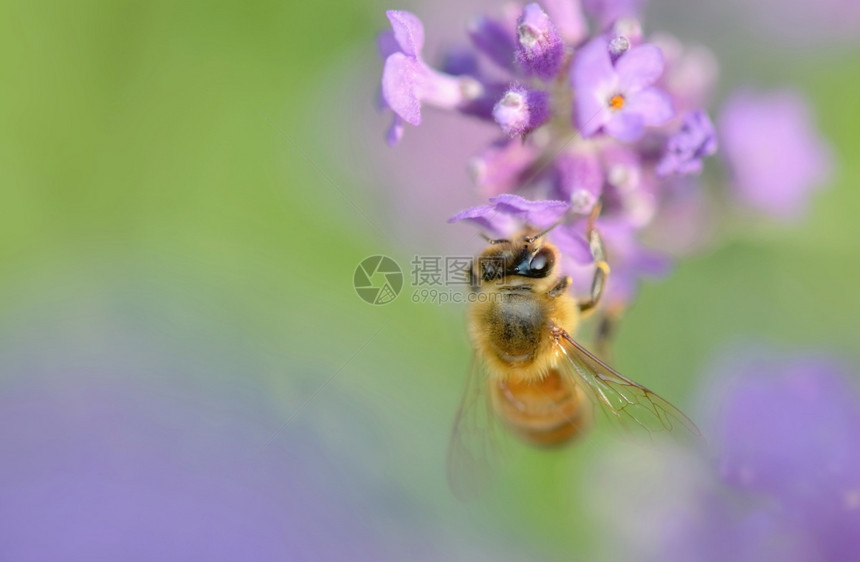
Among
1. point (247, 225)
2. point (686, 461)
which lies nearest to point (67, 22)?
point (247, 225)

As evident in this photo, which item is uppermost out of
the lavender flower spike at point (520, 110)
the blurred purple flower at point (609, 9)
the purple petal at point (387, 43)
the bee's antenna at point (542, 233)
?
the blurred purple flower at point (609, 9)

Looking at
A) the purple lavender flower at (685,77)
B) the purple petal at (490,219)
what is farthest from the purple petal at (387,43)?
the purple lavender flower at (685,77)

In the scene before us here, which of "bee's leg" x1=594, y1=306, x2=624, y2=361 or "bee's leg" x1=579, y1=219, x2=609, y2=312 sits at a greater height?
"bee's leg" x1=594, y1=306, x2=624, y2=361

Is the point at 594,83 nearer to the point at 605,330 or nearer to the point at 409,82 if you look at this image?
the point at 409,82

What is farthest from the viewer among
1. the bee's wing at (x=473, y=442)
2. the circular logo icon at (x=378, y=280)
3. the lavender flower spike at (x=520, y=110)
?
the circular logo icon at (x=378, y=280)

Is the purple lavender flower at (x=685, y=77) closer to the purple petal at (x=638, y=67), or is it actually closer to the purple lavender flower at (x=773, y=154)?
the purple lavender flower at (x=773, y=154)

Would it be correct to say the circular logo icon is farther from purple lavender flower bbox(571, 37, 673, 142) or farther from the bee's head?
purple lavender flower bbox(571, 37, 673, 142)

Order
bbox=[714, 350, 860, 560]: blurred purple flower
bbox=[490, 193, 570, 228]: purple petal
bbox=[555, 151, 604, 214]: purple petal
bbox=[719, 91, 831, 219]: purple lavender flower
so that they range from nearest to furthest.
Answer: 1. bbox=[490, 193, 570, 228]: purple petal
2. bbox=[555, 151, 604, 214]: purple petal
3. bbox=[714, 350, 860, 560]: blurred purple flower
4. bbox=[719, 91, 831, 219]: purple lavender flower

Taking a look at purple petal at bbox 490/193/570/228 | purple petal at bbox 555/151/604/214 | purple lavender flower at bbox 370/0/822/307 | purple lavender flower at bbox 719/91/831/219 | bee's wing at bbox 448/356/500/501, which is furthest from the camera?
purple lavender flower at bbox 719/91/831/219

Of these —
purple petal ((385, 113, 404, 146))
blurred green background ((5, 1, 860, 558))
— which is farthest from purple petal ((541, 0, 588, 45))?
blurred green background ((5, 1, 860, 558))
